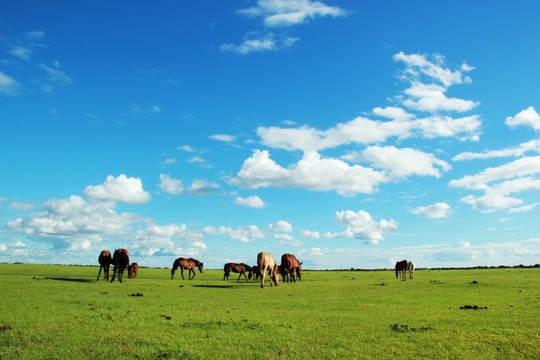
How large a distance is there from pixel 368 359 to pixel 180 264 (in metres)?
41.2

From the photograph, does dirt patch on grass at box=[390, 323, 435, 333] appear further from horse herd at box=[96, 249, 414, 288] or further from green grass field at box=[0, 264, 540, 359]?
horse herd at box=[96, 249, 414, 288]

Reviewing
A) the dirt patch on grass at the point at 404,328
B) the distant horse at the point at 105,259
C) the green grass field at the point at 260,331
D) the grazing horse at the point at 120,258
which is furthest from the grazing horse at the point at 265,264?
the dirt patch on grass at the point at 404,328

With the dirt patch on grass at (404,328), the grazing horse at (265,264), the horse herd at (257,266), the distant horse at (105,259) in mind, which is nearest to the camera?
the dirt patch on grass at (404,328)

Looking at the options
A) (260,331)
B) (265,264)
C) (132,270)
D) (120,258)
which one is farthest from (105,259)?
(260,331)

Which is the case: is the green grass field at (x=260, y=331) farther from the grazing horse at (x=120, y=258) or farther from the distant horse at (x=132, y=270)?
the distant horse at (x=132, y=270)

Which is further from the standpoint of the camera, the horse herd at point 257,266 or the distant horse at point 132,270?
the distant horse at point 132,270

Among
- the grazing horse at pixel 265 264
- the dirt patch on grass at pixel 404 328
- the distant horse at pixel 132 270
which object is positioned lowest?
the distant horse at pixel 132 270

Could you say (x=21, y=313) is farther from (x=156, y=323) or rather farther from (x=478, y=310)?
(x=478, y=310)

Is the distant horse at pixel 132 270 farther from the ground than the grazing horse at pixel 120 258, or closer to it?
closer to it

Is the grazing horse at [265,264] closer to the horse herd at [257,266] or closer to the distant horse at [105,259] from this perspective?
the horse herd at [257,266]

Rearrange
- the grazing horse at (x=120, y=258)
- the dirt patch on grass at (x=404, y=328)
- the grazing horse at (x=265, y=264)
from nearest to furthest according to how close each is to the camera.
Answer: the dirt patch on grass at (x=404, y=328) < the grazing horse at (x=265, y=264) < the grazing horse at (x=120, y=258)

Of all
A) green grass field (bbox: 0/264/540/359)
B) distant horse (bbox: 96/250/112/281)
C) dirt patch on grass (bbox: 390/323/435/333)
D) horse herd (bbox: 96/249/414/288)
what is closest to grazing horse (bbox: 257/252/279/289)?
horse herd (bbox: 96/249/414/288)

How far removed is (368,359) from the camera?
24.4 feet

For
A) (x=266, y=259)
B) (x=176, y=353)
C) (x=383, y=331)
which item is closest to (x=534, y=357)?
(x=383, y=331)
